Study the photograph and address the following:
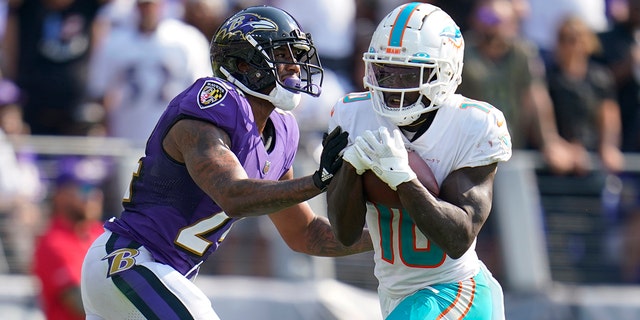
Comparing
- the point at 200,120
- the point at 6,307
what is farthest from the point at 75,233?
the point at 200,120

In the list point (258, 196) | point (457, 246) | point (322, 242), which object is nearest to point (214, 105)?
point (258, 196)

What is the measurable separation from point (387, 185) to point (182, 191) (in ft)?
3.23

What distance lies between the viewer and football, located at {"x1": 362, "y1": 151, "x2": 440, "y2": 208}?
191 inches

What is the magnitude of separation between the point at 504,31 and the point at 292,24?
3.81 meters

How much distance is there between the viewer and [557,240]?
348 inches

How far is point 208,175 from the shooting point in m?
5.01

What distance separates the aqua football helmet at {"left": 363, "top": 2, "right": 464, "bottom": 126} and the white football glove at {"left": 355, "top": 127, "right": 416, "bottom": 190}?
0.27 m

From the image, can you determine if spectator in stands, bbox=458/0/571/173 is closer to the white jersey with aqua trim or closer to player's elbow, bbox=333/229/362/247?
the white jersey with aqua trim

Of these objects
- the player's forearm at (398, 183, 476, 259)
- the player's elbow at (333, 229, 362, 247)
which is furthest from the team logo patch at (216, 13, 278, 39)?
the player's forearm at (398, 183, 476, 259)

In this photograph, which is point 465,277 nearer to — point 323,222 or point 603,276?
point 323,222

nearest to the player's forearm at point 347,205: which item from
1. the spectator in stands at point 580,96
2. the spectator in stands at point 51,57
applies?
the spectator in stands at point 580,96

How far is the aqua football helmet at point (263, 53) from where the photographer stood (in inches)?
213

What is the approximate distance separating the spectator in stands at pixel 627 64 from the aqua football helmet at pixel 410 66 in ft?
16.4

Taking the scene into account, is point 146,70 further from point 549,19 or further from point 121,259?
point 121,259
